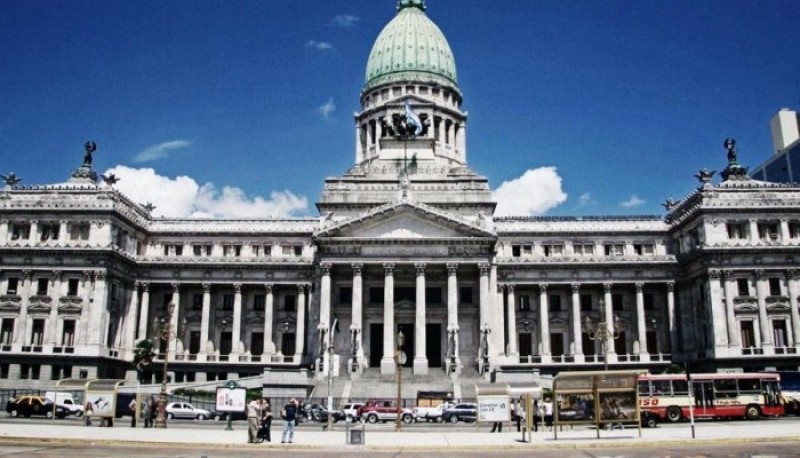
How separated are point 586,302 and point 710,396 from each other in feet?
115

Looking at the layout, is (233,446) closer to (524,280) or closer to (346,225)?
(346,225)

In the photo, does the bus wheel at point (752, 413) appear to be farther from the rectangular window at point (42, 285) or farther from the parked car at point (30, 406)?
the rectangular window at point (42, 285)

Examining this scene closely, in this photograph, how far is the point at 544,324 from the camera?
8212cm

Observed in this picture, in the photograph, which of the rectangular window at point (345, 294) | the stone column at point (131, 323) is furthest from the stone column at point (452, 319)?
the stone column at point (131, 323)

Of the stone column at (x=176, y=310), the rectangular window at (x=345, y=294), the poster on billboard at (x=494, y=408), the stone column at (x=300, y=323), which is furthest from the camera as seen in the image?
the stone column at (x=176, y=310)

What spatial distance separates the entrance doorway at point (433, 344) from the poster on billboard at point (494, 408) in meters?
34.7

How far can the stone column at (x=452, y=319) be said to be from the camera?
222 feet

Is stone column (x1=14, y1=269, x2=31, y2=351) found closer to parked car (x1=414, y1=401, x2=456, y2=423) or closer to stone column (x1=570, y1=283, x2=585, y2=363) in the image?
parked car (x1=414, y1=401, x2=456, y2=423)

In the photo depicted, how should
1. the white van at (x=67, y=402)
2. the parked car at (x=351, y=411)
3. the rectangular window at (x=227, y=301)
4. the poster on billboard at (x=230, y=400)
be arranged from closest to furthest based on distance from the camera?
the poster on billboard at (x=230, y=400) → the parked car at (x=351, y=411) → the white van at (x=67, y=402) → the rectangular window at (x=227, y=301)

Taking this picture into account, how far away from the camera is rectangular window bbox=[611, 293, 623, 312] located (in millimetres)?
84188

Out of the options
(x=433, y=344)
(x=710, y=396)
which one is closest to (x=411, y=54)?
(x=433, y=344)

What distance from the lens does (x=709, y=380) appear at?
1943 inches

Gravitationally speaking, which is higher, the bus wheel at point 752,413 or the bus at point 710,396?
the bus at point 710,396

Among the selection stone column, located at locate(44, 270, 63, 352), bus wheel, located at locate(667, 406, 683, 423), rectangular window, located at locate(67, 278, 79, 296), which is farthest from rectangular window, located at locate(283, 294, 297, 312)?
bus wheel, located at locate(667, 406, 683, 423)
